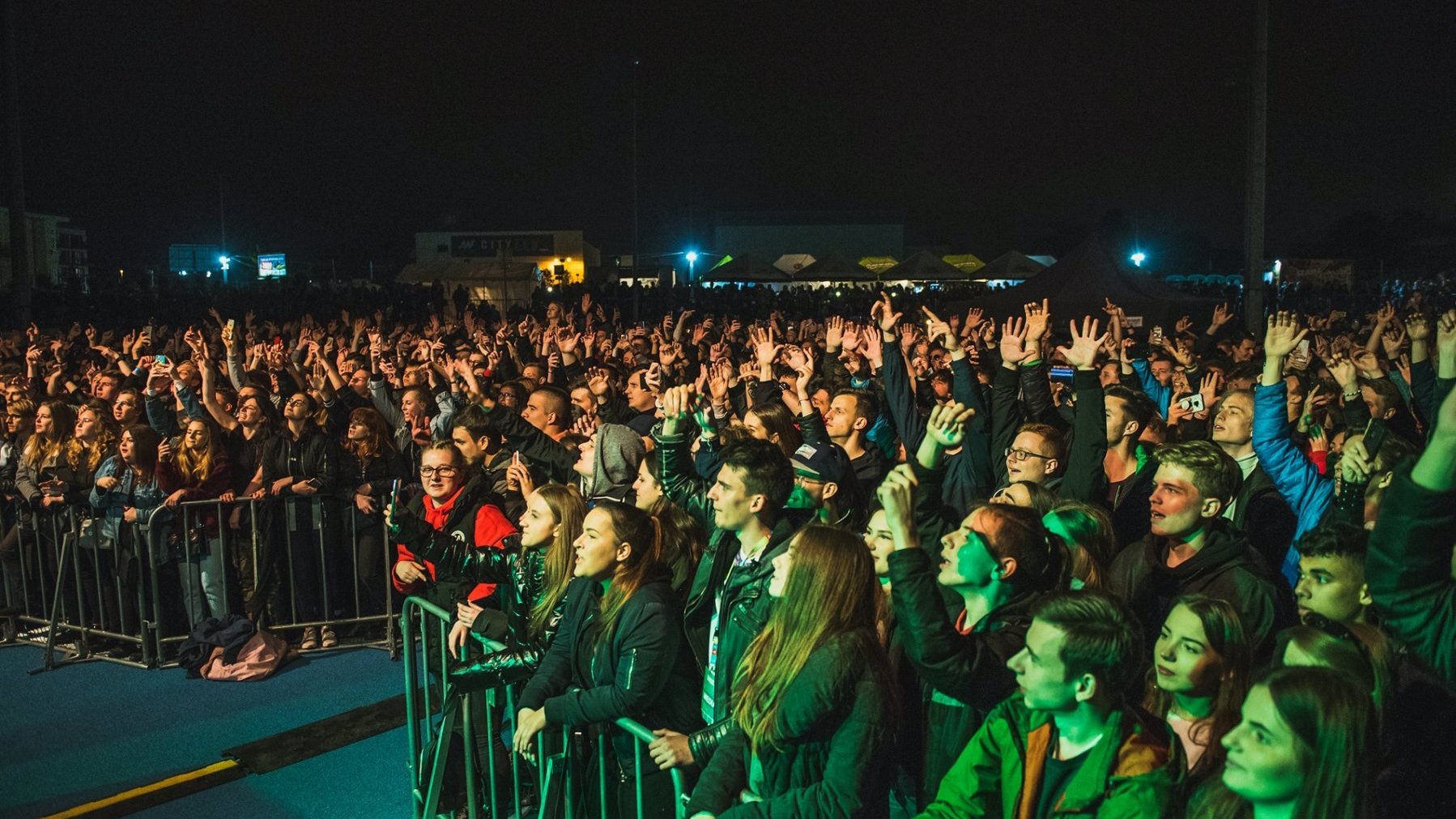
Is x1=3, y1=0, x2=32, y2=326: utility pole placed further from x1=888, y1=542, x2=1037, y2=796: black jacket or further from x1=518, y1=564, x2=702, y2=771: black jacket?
x1=888, y1=542, x2=1037, y2=796: black jacket

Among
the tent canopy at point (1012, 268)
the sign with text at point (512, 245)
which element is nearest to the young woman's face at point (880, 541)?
the tent canopy at point (1012, 268)

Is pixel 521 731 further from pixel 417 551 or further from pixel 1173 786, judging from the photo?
pixel 1173 786

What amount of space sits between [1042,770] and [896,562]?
659mm

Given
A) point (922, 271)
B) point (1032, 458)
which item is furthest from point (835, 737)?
point (922, 271)

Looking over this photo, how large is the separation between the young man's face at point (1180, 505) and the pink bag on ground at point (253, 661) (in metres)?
5.66

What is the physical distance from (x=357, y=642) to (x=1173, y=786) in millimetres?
6498

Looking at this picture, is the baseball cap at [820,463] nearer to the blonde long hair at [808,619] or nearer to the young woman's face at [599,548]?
the young woman's face at [599,548]

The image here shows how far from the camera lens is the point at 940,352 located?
1253 centimetres

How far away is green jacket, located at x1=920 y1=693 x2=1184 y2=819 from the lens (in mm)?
2580

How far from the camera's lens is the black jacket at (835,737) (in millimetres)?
3072

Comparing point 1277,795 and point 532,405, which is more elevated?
point 532,405

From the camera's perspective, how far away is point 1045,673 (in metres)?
2.74

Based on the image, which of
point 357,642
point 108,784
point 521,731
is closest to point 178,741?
point 108,784

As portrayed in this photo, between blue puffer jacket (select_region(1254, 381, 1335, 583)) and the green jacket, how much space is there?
252 cm
